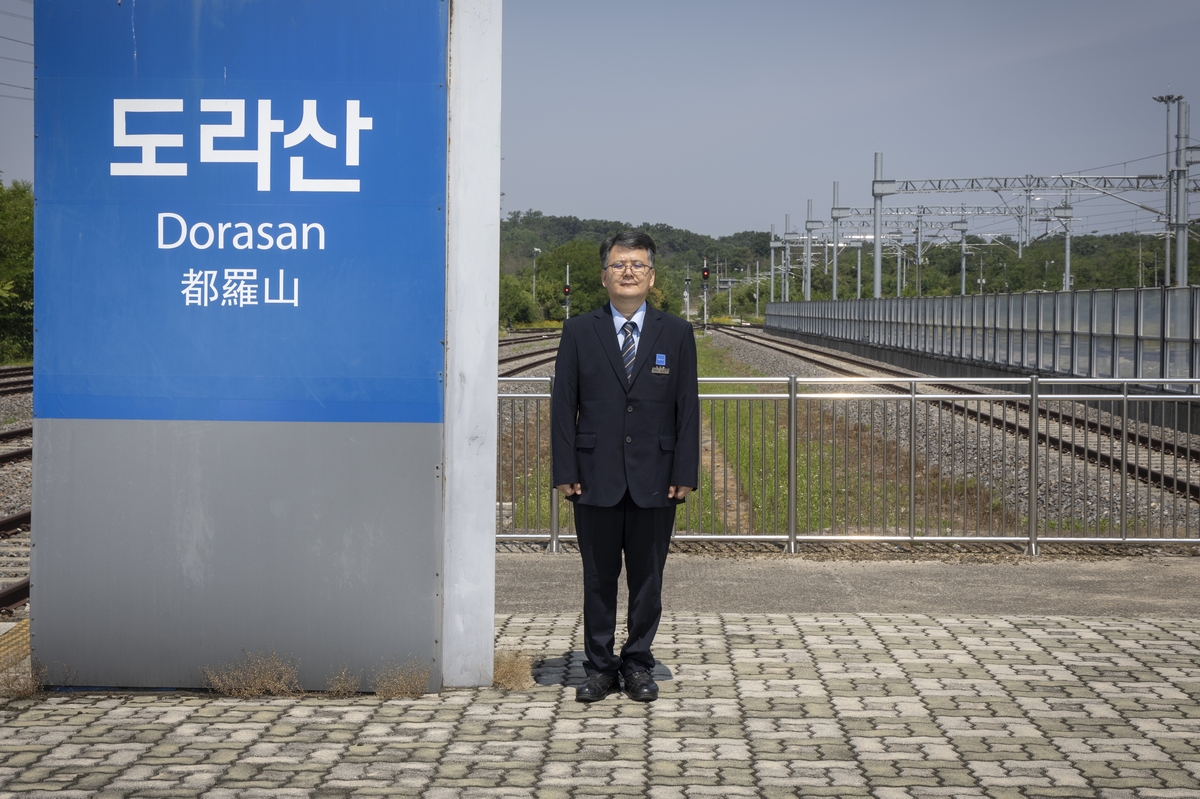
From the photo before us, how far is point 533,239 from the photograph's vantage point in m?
198

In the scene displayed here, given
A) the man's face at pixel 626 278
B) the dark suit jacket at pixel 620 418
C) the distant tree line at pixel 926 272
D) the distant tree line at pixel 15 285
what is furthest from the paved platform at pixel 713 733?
the distant tree line at pixel 926 272

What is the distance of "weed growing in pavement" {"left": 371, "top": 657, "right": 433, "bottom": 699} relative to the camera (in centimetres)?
565

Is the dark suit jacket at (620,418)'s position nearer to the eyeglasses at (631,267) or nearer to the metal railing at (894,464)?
the eyeglasses at (631,267)

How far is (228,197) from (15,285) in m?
50.0

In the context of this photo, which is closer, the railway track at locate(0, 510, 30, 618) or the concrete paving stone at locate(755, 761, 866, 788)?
the concrete paving stone at locate(755, 761, 866, 788)

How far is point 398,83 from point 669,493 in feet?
7.48

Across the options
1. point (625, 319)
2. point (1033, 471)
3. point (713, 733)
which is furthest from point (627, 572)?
point (1033, 471)

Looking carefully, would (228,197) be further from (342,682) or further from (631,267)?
(342,682)

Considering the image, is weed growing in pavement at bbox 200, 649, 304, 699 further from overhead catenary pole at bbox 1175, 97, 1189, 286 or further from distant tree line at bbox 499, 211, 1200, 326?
distant tree line at bbox 499, 211, 1200, 326

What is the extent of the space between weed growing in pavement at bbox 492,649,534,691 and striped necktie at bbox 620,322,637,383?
5.05ft

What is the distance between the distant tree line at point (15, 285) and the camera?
4941 cm

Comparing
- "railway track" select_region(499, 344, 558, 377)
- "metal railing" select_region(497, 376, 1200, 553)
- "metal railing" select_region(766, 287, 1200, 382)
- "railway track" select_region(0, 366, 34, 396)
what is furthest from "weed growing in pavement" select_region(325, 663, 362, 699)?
"railway track" select_region(499, 344, 558, 377)

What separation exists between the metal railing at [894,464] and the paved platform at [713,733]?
325 centimetres

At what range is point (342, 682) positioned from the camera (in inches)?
223
